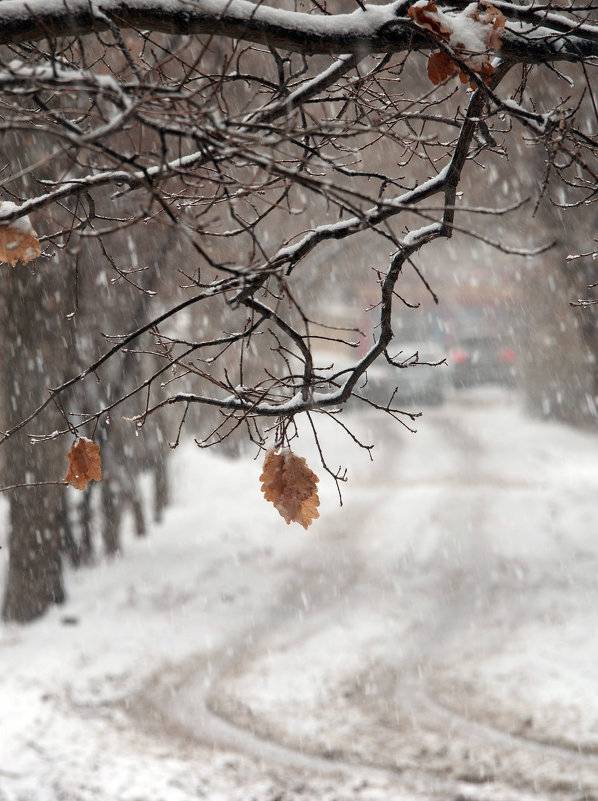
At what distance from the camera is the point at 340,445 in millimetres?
22812

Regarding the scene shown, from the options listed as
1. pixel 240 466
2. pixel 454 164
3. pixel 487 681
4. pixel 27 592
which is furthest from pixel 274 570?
pixel 454 164

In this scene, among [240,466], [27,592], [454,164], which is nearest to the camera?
[454,164]

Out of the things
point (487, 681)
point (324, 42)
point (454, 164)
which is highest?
point (324, 42)

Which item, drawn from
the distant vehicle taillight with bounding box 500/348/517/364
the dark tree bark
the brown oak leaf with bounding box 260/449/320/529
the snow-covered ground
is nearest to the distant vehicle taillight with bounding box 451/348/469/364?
the distant vehicle taillight with bounding box 500/348/517/364

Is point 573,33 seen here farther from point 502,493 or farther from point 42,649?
point 502,493

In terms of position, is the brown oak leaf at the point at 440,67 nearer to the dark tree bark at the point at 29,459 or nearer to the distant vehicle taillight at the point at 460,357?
the dark tree bark at the point at 29,459

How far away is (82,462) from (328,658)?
608cm

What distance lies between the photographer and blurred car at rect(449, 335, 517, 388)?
1147 inches

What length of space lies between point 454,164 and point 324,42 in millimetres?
733

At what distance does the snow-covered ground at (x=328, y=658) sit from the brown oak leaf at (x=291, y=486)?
3598mm

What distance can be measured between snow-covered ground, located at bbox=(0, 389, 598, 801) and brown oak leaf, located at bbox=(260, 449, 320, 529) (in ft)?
11.8

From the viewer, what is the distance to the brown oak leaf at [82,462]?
325 cm

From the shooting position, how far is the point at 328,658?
8625 mm

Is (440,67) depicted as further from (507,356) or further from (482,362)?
(507,356)
